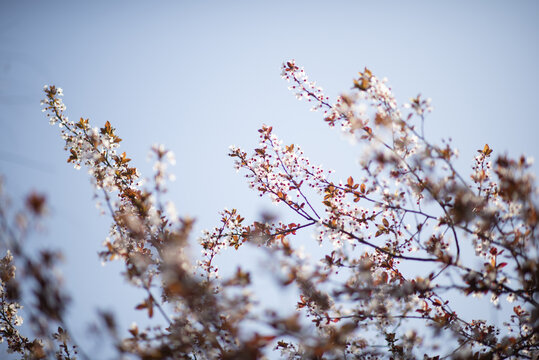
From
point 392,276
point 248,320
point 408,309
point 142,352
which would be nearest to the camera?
point 248,320

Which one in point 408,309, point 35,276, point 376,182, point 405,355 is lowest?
point 405,355

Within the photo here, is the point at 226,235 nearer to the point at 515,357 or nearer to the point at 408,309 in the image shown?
the point at 408,309

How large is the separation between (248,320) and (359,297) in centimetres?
125

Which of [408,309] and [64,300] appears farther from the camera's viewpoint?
[408,309]

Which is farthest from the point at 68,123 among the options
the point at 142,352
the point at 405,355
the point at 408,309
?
the point at 405,355

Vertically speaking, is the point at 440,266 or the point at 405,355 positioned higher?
the point at 440,266

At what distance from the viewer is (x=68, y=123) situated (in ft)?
13.5

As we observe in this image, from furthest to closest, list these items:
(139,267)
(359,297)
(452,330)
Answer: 1. (452,330)
2. (359,297)
3. (139,267)

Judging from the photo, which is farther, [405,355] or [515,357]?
[405,355]

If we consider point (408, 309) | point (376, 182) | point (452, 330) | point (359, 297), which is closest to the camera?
point (359, 297)

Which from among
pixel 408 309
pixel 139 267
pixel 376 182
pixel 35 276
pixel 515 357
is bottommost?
pixel 515 357

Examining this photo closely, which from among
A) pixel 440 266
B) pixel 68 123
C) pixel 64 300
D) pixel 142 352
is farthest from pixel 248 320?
pixel 68 123

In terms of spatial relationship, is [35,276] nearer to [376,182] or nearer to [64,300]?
[64,300]

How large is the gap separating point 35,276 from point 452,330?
184 inches
